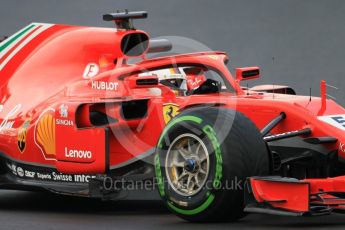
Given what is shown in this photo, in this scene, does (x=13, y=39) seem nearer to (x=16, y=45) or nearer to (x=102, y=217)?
(x=16, y=45)

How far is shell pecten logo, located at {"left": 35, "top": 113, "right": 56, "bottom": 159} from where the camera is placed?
8875mm

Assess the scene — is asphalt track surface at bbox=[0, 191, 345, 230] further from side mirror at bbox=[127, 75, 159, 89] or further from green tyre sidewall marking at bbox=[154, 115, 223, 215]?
side mirror at bbox=[127, 75, 159, 89]

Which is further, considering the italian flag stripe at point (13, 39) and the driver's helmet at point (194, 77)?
the italian flag stripe at point (13, 39)

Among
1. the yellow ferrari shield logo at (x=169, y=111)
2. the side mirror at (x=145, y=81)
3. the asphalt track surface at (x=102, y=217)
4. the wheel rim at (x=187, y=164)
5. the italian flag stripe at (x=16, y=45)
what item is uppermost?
the italian flag stripe at (x=16, y=45)

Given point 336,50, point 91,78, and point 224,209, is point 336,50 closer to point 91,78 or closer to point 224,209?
point 91,78

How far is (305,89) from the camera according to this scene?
49.6ft

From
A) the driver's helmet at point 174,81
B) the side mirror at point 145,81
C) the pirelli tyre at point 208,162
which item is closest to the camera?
the pirelli tyre at point 208,162

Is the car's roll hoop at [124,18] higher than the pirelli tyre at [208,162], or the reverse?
the car's roll hoop at [124,18]

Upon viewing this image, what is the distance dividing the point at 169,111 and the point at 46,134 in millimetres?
1333

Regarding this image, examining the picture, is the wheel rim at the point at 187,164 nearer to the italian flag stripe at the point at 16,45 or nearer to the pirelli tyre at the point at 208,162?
the pirelli tyre at the point at 208,162

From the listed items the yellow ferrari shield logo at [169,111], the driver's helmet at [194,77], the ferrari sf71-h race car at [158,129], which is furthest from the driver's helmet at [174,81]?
the yellow ferrari shield logo at [169,111]

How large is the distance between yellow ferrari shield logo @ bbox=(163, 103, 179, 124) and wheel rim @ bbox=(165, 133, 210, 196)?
36.3 inches

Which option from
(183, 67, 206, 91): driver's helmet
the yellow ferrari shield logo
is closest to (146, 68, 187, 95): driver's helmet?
(183, 67, 206, 91): driver's helmet

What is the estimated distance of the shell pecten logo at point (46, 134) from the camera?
888 centimetres
